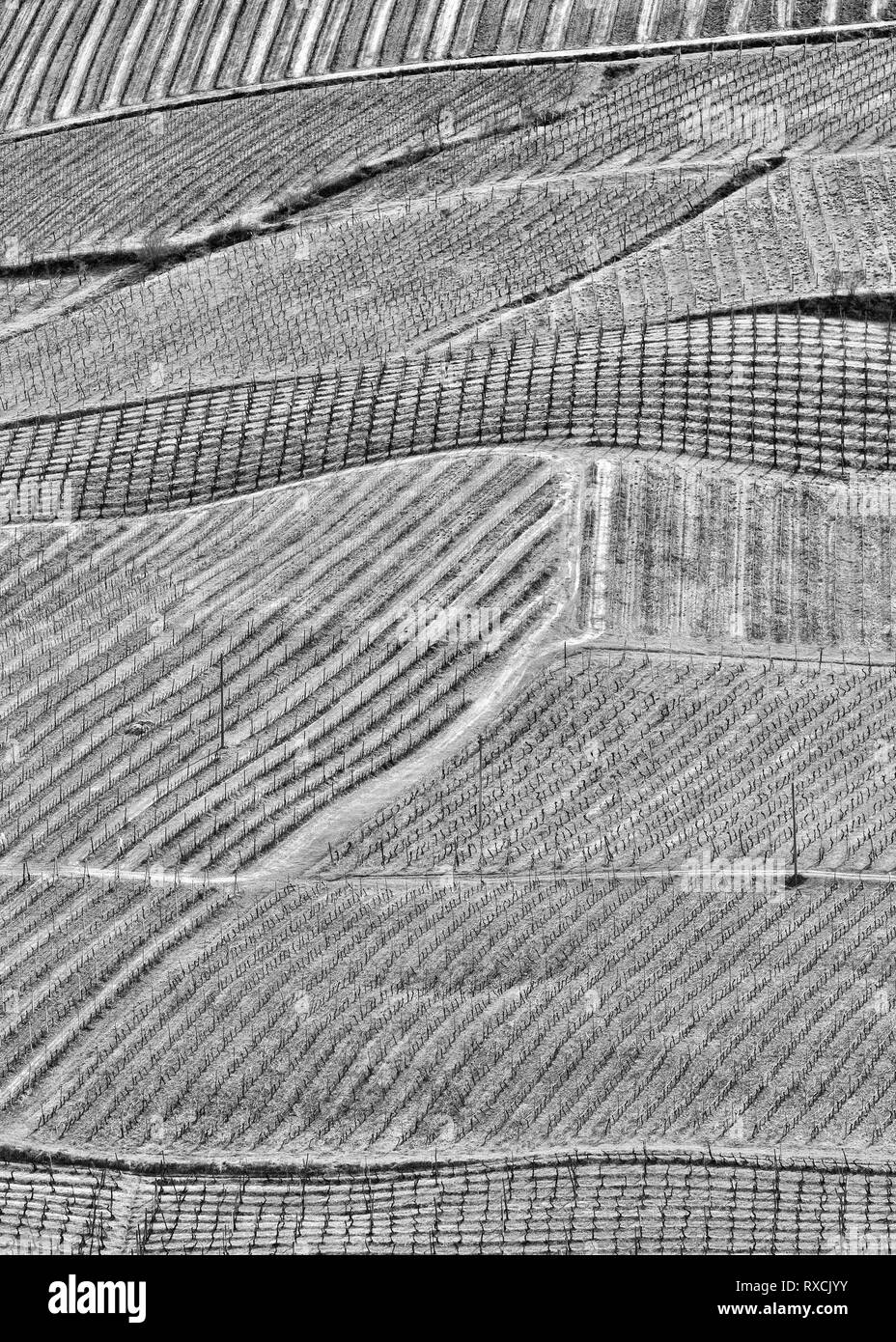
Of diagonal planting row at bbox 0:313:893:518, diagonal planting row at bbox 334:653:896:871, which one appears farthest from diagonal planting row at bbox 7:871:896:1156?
diagonal planting row at bbox 0:313:893:518

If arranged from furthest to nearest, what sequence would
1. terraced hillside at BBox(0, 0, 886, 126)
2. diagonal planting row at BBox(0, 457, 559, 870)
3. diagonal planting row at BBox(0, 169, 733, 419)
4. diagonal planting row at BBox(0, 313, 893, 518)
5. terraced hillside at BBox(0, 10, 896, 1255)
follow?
terraced hillside at BBox(0, 0, 886, 126) → diagonal planting row at BBox(0, 169, 733, 419) → diagonal planting row at BBox(0, 313, 893, 518) → diagonal planting row at BBox(0, 457, 559, 870) → terraced hillside at BBox(0, 10, 896, 1255)

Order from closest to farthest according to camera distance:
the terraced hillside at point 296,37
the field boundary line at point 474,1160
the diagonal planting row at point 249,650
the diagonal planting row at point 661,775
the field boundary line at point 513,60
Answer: the field boundary line at point 474,1160
the diagonal planting row at point 661,775
the diagonal planting row at point 249,650
the field boundary line at point 513,60
the terraced hillside at point 296,37

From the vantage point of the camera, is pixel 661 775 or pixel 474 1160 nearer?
pixel 474 1160

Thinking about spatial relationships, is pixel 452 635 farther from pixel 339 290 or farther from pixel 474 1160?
pixel 339 290

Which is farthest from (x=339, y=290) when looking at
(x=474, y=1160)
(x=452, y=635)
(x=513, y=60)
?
(x=474, y=1160)

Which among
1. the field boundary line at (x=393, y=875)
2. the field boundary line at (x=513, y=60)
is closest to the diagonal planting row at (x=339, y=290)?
the field boundary line at (x=513, y=60)

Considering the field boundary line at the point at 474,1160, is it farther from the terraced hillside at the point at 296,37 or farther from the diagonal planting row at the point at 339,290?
the terraced hillside at the point at 296,37

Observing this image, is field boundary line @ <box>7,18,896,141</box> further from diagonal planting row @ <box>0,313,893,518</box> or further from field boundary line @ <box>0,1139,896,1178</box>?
field boundary line @ <box>0,1139,896,1178</box>

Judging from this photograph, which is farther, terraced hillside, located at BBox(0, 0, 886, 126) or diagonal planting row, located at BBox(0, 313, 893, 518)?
terraced hillside, located at BBox(0, 0, 886, 126)
